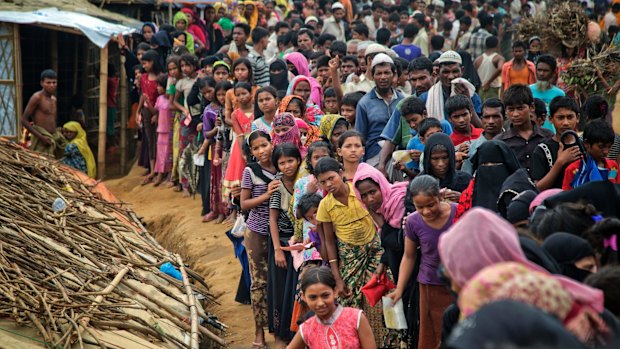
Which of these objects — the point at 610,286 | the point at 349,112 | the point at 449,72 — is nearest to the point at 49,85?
the point at 349,112

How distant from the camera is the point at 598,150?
5773 mm

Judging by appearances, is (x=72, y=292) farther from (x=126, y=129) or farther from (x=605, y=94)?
(x=126, y=129)

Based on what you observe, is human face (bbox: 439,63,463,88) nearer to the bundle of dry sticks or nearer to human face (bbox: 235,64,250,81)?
the bundle of dry sticks

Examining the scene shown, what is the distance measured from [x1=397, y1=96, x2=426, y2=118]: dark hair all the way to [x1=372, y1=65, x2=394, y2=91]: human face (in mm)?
845

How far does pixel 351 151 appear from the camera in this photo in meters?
7.01

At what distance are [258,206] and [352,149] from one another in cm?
118

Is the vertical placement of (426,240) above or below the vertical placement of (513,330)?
below

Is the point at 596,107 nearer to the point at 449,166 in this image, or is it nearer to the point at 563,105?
the point at 563,105

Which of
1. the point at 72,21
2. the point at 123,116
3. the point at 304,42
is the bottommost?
the point at 123,116

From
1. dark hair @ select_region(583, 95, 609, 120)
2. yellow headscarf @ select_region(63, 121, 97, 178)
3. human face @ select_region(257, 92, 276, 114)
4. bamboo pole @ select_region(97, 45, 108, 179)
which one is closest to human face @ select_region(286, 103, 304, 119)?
human face @ select_region(257, 92, 276, 114)

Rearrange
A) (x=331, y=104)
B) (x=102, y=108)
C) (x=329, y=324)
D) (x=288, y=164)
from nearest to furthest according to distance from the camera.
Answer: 1. (x=329, y=324)
2. (x=288, y=164)
3. (x=331, y=104)
4. (x=102, y=108)

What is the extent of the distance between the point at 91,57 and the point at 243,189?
9.72 meters

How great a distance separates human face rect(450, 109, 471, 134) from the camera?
734cm

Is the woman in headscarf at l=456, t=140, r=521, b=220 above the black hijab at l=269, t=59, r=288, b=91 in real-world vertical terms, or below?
above
